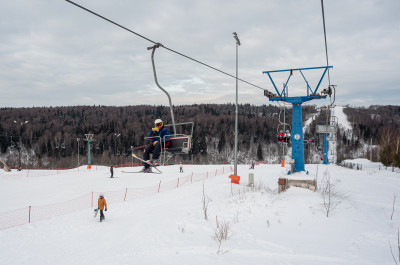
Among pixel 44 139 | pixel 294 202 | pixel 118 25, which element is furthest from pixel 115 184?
pixel 44 139

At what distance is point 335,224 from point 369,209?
10.2 feet

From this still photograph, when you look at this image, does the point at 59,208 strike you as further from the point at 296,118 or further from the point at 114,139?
the point at 114,139

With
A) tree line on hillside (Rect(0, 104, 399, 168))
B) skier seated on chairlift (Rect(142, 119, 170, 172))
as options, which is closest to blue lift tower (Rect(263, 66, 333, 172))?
skier seated on chairlift (Rect(142, 119, 170, 172))

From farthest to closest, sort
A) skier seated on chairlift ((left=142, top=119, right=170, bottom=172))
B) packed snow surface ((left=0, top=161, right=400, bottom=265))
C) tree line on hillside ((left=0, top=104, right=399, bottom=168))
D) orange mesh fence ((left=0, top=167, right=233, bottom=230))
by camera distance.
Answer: tree line on hillside ((left=0, top=104, right=399, bottom=168)), orange mesh fence ((left=0, top=167, right=233, bottom=230)), skier seated on chairlift ((left=142, top=119, right=170, bottom=172)), packed snow surface ((left=0, top=161, right=400, bottom=265))

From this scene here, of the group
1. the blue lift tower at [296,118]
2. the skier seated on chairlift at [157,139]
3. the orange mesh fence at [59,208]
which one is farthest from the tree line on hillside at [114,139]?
the skier seated on chairlift at [157,139]

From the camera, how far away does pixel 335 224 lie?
9148 millimetres

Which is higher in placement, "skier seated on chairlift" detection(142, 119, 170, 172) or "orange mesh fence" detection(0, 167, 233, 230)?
"skier seated on chairlift" detection(142, 119, 170, 172)

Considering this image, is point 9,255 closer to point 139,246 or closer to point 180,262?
point 139,246

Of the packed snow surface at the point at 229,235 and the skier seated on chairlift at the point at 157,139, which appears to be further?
the skier seated on chairlift at the point at 157,139

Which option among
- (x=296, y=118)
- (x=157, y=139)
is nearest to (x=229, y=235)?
(x=157, y=139)

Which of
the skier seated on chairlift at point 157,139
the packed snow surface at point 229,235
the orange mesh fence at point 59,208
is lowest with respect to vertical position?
the orange mesh fence at point 59,208

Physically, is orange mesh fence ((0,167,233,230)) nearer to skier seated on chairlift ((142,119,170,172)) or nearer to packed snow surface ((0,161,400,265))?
packed snow surface ((0,161,400,265))

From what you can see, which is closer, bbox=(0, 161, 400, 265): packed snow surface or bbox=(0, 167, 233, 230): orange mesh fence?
bbox=(0, 161, 400, 265): packed snow surface

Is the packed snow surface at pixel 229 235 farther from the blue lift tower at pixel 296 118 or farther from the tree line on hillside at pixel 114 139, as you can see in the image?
the tree line on hillside at pixel 114 139
